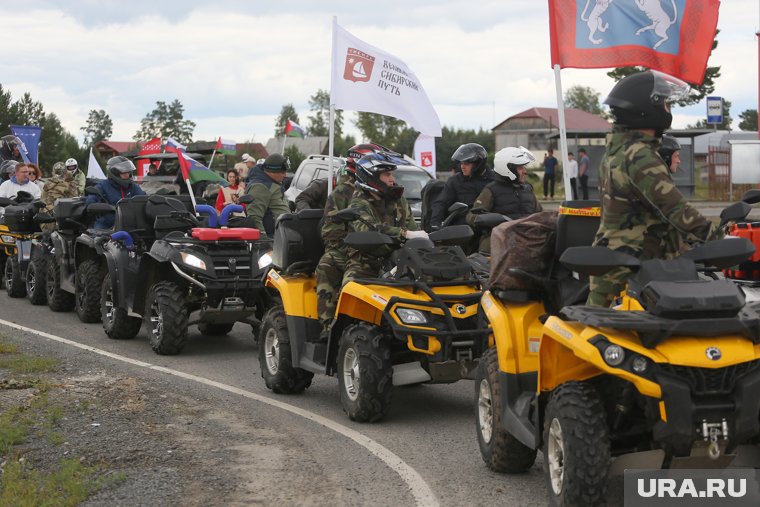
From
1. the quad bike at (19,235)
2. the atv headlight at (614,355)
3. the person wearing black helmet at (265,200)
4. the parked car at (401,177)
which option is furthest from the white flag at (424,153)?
the atv headlight at (614,355)

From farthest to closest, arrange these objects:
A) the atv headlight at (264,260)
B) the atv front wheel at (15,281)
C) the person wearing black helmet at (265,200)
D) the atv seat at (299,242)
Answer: the atv front wheel at (15,281) < the person wearing black helmet at (265,200) < the atv headlight at (264,260) < the atv seat at (299,242)

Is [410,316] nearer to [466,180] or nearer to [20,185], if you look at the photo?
[466,180]

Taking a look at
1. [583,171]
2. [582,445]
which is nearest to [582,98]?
[583,171]

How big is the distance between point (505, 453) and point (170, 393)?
4241mm

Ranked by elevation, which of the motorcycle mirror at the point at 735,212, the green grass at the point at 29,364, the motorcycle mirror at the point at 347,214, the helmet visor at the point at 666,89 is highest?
the helmet visor at the point at 666,89

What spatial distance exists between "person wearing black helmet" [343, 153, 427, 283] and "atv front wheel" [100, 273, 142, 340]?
17.1 ft

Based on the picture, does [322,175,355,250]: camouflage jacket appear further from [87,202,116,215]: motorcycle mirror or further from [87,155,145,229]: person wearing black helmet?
[87,155,145,229]: person wearing black helmet

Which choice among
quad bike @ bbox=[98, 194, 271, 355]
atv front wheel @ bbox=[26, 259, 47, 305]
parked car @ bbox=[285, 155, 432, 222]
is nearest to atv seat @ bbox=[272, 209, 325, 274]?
quad bike @ bbox=[98, 194, 271, 355]

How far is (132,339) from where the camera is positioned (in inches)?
567

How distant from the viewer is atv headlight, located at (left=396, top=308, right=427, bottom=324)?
8.72 metres

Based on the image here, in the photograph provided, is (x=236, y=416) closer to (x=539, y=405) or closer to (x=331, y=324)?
(x=331, y=324)

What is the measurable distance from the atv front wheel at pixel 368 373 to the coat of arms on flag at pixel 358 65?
5270 millimetres

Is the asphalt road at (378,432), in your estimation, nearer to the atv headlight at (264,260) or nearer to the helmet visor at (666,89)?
the atv headlight at (264,260)

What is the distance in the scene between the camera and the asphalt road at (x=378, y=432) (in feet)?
23.2
